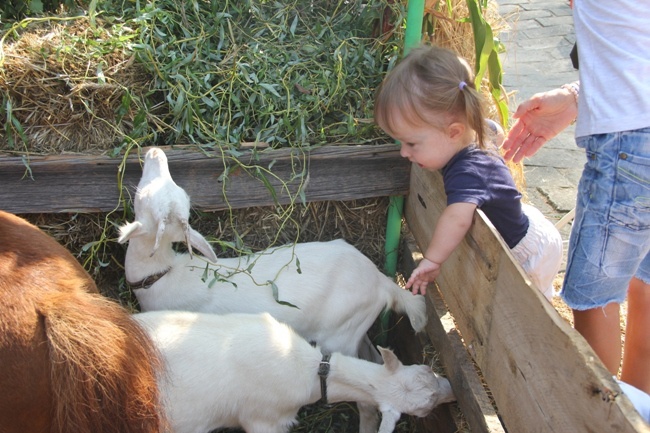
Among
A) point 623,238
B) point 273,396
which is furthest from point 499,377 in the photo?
point 273,396

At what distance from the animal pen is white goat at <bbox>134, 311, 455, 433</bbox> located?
25 cm

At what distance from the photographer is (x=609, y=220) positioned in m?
2.25

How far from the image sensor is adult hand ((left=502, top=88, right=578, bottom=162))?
2785 mm

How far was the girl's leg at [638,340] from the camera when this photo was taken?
2.60m

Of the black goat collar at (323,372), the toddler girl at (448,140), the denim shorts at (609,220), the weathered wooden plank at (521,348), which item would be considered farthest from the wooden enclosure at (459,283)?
the black goat collar at (323,372)

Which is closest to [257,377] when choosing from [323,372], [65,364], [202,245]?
[323,372]

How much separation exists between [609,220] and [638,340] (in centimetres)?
68

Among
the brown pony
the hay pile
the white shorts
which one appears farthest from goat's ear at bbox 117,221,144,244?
the white shorts

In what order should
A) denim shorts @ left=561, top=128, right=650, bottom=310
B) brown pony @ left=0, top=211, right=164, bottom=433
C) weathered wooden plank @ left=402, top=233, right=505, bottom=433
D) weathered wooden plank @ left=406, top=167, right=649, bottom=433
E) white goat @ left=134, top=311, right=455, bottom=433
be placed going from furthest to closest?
white goat @ left=134, top=311, right=455, bottom=433 → weathered wooden plank @ left=402, top=233, right=505, bottom=433 → denim shorts @ left=561, top=128, right=650, bottom=310 → brown pony @ left=0, top=211, right=164, bottom=433 → weathered wooden plank @ left=406, top=167, right=649, bottom=433

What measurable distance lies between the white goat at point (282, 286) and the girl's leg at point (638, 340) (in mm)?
959

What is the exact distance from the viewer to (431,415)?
3.11 metres

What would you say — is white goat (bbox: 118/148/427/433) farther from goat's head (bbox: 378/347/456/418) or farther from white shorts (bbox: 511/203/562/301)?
white shorts (bbox: 511/203/562/301)

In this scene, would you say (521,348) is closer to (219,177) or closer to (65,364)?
(65,364)

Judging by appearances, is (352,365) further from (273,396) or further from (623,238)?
(623,238)
